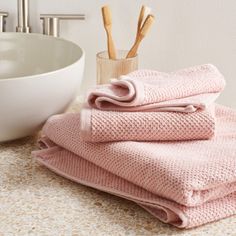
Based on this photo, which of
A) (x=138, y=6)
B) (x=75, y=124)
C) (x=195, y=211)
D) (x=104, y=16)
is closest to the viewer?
(x=195, y=211)

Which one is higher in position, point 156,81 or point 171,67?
point 156,81

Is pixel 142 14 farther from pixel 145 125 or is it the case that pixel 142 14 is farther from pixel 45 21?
pixel 145 125

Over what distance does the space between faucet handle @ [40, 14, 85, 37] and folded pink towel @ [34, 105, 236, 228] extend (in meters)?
0.38

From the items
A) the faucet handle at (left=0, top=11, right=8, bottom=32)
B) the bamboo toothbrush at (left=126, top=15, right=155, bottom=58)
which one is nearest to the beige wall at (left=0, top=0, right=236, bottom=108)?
the faucet handle at (left=0, top=11, right=8, bottom=32)

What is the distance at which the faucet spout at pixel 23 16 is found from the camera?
148 cm

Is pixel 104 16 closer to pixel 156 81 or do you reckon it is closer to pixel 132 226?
pixel 156 81

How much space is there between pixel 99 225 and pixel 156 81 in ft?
1.08

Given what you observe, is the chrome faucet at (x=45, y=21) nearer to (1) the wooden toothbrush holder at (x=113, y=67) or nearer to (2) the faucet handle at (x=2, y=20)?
(2) the faucet handle at (x=2, y=20)

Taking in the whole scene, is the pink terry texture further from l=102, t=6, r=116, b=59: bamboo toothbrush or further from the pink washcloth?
l=102, t=6, r=116, b=59: bamboo toothbrush

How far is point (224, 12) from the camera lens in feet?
5.19

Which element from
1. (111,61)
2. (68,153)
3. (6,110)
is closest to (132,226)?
(68,153)

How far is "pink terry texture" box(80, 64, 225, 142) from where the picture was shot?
1.09 meters

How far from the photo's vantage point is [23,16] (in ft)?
4.91

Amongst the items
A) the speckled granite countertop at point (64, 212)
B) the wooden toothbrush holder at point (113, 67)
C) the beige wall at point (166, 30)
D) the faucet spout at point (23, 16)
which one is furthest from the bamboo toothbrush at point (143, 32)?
the speckled granite countertop at point (64, 212)
